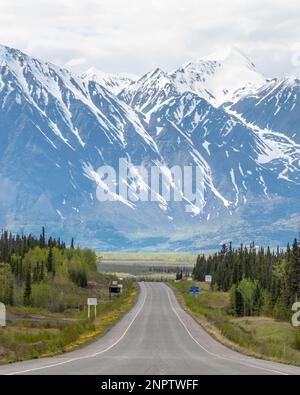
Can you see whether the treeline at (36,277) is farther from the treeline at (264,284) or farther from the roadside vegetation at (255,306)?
the treeline at (264,284)

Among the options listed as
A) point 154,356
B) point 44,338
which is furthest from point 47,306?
point 154,356

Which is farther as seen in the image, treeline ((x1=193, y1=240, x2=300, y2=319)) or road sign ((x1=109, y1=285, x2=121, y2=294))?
road sign ((x1=109, y1=285, x2=121, y2=294))

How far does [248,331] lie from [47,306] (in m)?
38.7

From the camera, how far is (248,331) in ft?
363

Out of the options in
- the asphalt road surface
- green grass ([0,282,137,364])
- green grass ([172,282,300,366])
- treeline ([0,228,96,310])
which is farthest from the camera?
treeline ([0,228,96,310])

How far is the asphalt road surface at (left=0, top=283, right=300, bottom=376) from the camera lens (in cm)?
3684

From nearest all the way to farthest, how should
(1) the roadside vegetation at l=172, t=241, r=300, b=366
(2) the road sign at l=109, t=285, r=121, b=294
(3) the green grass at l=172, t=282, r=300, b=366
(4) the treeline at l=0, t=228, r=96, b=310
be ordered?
1. (3) the green grass at l=172, t=282, r=300, b=366
2. (1) the roadside vegetation at l=172, t=241, r=300, b=366
3. (4) the treeline at l=0, t=228, r=96, b=310
4. (2) the road sign at l=109, t=285, r=121, b=294

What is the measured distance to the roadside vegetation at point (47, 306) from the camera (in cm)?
5916

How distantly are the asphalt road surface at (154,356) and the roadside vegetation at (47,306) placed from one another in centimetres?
217

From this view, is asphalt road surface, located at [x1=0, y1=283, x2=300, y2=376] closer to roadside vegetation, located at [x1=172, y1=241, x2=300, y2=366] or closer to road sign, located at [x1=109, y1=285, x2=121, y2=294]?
roadside vegetation, located at [x1=172, y1=241, x2=300, y2=366]

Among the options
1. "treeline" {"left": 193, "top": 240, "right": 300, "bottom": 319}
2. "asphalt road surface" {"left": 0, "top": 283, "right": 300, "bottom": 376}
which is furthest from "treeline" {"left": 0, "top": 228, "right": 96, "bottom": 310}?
"asphalt road surface" {"left": 0, "top": 283, "right": 300, "bottom": 376}

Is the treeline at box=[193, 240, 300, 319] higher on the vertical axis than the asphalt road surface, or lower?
higher
